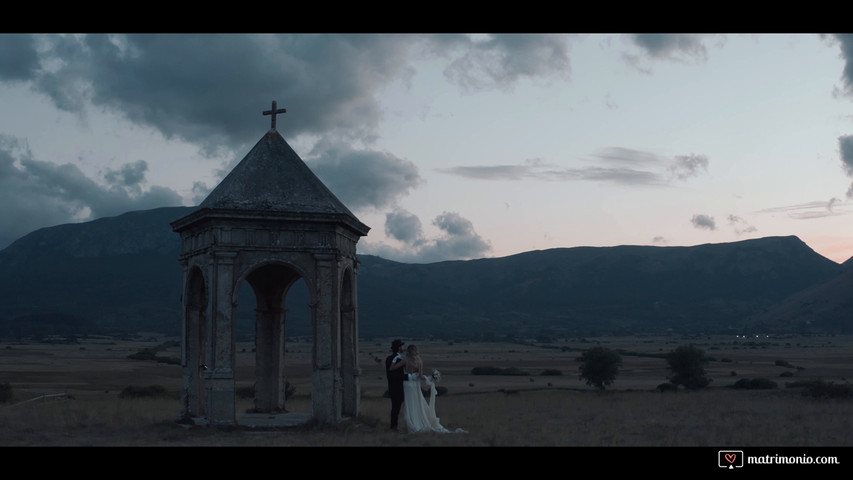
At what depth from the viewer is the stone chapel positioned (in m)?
18.9

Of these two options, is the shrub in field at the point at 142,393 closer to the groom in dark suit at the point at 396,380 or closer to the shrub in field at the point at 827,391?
the groom in dark suit at the point at 396,380

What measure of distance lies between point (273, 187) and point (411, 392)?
19.8 ft

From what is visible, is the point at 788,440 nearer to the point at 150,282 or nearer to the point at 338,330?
the point at 338,330

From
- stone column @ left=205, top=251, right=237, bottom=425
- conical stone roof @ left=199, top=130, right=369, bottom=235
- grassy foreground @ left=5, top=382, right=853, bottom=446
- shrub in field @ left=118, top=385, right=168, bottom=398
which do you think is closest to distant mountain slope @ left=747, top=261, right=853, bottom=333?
grassy foreground @ left=5, top=382, right=853, bottom=446

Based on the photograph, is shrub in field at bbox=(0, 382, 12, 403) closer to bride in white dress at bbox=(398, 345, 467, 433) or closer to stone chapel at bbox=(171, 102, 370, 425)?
stone chapel at bbox=(171, 102, 370, 425)

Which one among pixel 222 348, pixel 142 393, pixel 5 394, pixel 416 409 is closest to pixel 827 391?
pixel 416 409

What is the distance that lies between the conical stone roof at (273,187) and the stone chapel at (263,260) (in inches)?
1.0

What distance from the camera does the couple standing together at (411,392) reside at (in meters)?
18.8

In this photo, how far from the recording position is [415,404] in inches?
744

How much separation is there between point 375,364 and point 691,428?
58784mm

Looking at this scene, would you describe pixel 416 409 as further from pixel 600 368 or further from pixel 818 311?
pixel 818 311

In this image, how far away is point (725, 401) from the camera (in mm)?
28453

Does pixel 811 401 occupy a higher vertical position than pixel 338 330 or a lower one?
lower
